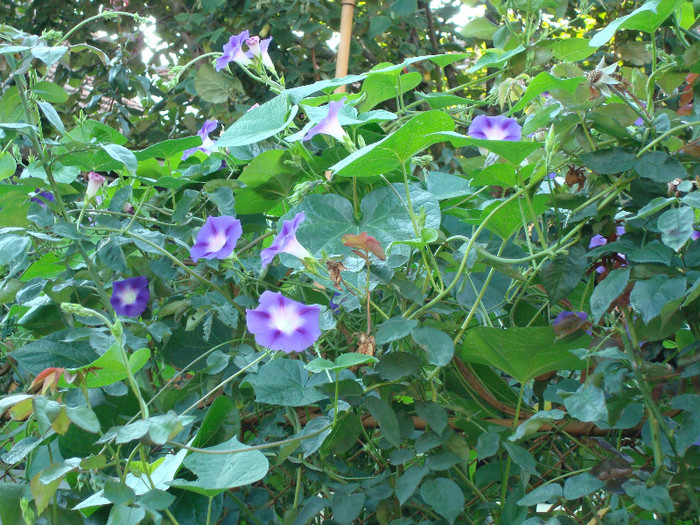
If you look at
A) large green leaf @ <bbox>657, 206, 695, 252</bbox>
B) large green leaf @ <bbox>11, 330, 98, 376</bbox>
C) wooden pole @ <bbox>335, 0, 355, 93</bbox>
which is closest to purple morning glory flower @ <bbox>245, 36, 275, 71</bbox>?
wooden pole @ <bbox>335, 0, 355, 93</bbox>

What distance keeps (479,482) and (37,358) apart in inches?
20.5

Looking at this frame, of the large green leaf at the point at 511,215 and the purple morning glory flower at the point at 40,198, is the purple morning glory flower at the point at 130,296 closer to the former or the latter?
the purple morning glory flower at the point at 40,198

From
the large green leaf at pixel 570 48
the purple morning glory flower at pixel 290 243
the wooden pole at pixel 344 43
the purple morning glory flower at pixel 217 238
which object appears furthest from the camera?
the wooden pole at pixel 344 43

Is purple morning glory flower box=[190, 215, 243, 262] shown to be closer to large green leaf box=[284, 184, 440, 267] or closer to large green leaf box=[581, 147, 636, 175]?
large green leaf box=[284, 184, 440, 267]

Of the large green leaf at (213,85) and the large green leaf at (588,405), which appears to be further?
the large green leaf at (213,85)

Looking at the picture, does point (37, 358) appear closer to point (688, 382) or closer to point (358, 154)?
Answer: point (358, 154)

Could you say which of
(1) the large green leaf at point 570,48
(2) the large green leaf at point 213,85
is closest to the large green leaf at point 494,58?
(1) the large green leaf at point 570,48

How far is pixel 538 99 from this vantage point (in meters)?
0.81

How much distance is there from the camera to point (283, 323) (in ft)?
2.47

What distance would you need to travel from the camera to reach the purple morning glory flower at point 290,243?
28.5 inches

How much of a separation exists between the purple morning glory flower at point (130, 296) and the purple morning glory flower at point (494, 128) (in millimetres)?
472

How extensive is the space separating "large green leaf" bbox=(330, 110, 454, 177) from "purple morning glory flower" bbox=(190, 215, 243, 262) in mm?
172

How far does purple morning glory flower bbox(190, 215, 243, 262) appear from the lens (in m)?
0.83

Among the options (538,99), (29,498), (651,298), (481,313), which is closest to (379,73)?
(538,99)
